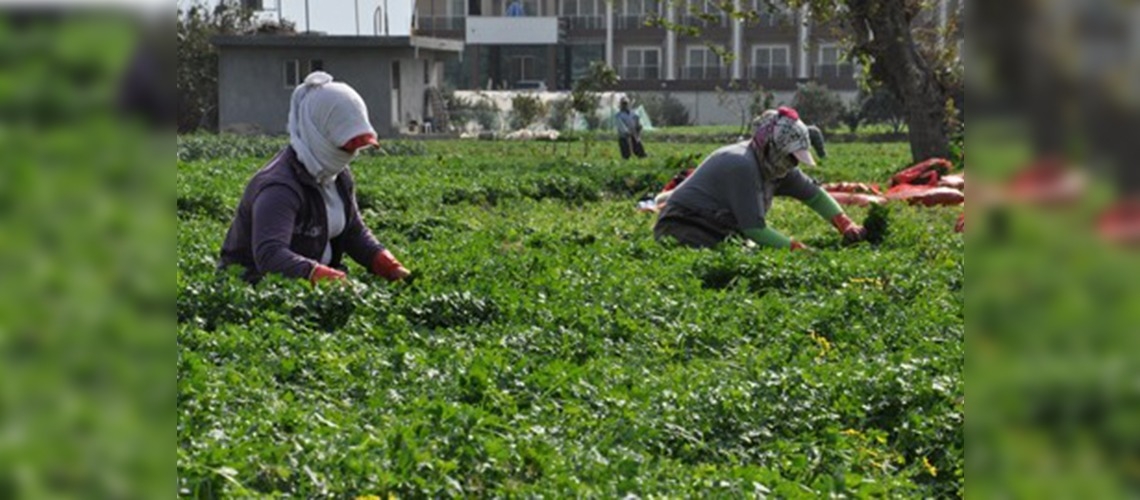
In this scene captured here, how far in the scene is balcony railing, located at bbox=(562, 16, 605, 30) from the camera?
2847 inches

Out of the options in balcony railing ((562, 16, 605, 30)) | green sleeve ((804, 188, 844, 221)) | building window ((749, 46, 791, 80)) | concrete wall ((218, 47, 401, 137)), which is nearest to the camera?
green sleeve ((804, 188, 844, 221))

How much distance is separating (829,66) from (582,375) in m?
64.4

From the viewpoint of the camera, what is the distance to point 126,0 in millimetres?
921

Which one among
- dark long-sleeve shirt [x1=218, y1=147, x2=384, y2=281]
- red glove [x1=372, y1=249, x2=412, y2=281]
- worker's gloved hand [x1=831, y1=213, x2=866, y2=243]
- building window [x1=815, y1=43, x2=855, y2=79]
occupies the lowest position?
building window [x1=815, y1=43, x2=855, y2=79]

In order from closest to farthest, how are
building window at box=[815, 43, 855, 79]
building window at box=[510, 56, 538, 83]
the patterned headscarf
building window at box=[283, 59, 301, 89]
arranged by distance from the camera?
1. the patterned headscarf
2. building window at box=[283, 59, 301, 89]
3. building window at box=[815, 43, 855, 79]
4. building window at box=[510, 56, 538, 83]

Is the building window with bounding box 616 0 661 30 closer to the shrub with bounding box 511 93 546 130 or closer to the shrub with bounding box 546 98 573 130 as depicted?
the shrub with bounding box 546 98 573 130

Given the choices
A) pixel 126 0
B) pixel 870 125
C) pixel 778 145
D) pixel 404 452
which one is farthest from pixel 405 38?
pixel 126 0

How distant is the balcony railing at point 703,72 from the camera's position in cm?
6869

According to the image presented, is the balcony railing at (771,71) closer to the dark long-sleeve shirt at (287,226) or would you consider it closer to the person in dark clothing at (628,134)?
the person in dark clothing at (628,134)

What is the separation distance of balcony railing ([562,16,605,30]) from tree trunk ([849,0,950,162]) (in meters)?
47.3

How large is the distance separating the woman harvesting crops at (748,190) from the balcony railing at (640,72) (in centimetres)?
5913

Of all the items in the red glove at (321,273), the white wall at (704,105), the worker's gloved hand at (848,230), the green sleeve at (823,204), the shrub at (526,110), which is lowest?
the white wall at (704,105)

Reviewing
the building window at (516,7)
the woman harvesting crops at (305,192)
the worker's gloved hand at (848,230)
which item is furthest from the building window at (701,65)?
the woman harvesting crops at (305,192)

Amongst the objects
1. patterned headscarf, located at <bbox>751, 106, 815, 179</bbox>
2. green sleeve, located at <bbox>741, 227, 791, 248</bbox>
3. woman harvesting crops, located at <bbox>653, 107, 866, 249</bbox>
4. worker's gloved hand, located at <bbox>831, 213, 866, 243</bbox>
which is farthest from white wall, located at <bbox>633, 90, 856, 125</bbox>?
green sleeve, located at <bbox>741, 227, 791, 248</bbox>
